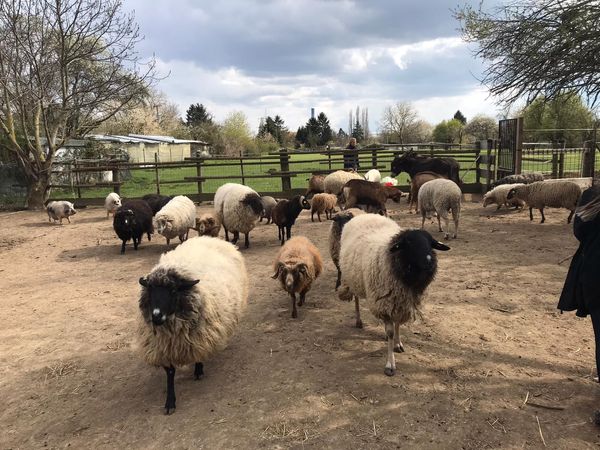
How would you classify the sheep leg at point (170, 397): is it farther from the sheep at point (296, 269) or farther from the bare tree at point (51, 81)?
the bare tree at point (51, 81)

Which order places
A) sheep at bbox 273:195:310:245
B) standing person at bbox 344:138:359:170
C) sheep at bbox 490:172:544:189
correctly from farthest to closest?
standing person at bbox 344:138:359:170, sheep at bbox 490:172:544:189, sheep at bbox 273:195:310:245

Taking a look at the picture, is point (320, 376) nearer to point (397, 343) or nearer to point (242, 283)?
point (397, 343)

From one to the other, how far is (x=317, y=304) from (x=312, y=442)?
2.98 m

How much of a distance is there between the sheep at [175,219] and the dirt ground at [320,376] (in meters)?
2.29

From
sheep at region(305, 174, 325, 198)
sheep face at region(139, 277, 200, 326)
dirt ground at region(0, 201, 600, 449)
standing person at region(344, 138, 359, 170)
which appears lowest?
dirt ground at region(0, 201, 600, 449)

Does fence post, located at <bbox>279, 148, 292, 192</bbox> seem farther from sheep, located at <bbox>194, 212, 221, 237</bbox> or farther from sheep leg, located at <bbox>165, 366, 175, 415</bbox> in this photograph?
sheep leg, located at <bbox>165, 366, 175, 415</bbox>

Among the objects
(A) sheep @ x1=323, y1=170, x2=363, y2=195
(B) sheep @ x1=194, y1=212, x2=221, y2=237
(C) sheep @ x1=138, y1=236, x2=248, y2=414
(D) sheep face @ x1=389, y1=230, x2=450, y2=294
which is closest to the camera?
(C) sheep @ x1=138, y1=236, x2=248, y2=414

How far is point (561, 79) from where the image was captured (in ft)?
24.2

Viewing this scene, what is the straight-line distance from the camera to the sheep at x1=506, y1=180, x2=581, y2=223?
1060 cm

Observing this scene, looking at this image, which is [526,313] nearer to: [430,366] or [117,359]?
[430,366]

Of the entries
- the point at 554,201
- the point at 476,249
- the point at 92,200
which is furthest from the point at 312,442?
the point at 92,200

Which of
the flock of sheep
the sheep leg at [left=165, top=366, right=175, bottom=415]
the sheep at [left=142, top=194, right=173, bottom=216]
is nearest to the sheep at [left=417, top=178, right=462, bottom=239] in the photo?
the flock of sheep

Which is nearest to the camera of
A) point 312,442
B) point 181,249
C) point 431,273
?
point 312,442

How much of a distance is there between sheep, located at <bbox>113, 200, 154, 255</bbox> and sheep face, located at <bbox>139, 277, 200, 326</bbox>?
20.9 ft
